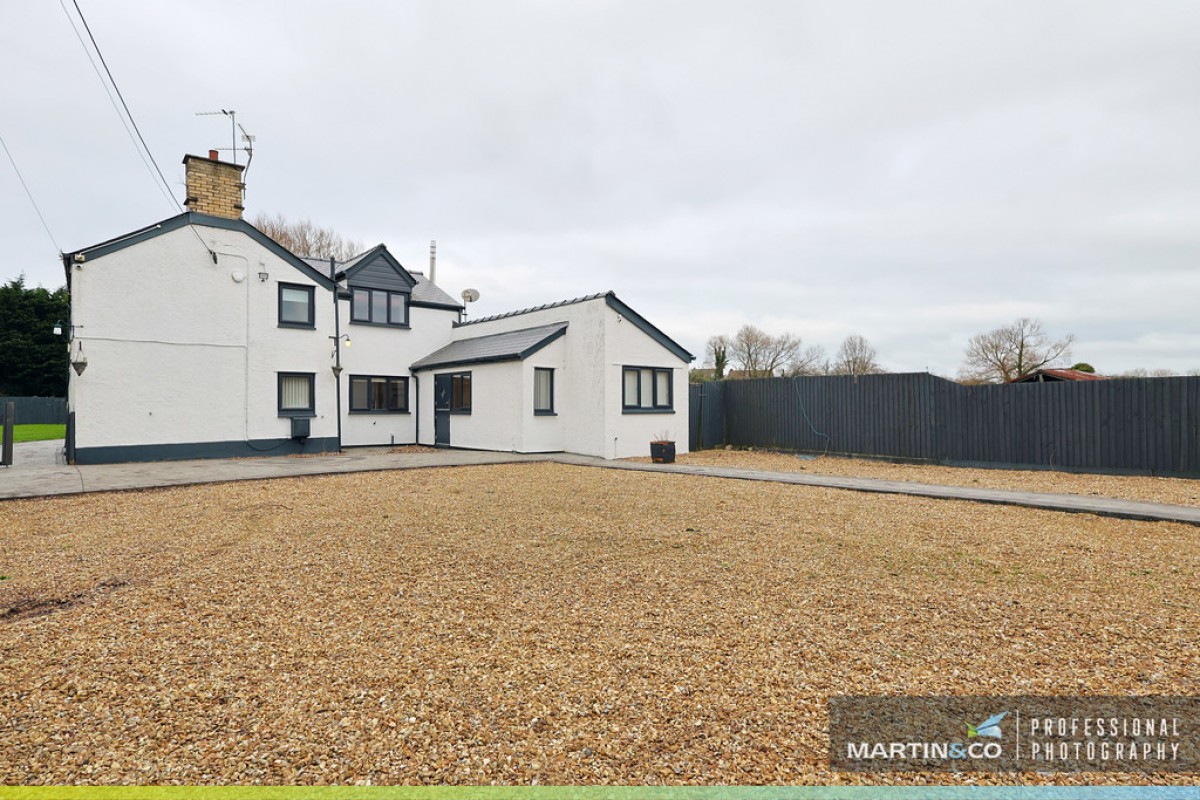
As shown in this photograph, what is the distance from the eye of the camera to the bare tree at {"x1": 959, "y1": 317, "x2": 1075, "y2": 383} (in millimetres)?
34031

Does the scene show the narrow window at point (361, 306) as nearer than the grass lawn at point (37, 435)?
Yes

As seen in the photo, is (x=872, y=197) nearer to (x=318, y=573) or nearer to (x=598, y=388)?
(x=598, y=388)

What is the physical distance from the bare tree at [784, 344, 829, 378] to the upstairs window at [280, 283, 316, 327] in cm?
3306

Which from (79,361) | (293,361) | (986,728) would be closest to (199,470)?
(79,361)

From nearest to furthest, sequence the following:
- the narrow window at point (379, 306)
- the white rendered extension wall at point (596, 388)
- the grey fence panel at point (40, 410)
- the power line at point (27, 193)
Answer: the power line at point (27, 193), the white rendered extension wall at point (596, 388), the narrow window at point (379, 306), the grey fence panel at point (40, 410)

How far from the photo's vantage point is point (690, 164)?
52.9 feet

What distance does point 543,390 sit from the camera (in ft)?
55.8

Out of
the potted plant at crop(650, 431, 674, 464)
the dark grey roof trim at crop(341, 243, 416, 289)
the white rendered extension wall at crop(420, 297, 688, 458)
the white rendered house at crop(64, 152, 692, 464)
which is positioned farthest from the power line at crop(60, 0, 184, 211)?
the potted plant at crop(650, 431, 674, 464)

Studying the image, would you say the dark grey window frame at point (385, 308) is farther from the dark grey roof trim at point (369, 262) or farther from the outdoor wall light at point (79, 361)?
the outdoor wall light at point (79, 361)

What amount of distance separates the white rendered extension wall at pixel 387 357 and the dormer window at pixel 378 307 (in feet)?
0.61

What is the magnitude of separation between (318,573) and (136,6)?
430 inches

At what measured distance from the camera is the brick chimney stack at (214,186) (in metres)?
15.2

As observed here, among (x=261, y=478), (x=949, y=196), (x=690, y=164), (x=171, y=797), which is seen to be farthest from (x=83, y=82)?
(x=949, y=196)

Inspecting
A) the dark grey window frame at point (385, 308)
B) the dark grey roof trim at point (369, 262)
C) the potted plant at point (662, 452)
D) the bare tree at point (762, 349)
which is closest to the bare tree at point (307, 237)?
the dark grey roof trim at point (369, 262)
